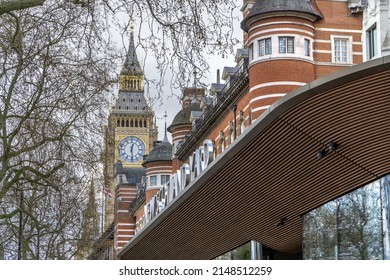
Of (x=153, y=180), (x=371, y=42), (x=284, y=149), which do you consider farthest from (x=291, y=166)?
(x=153, y=180)

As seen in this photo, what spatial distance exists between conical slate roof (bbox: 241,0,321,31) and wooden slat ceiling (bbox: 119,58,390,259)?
12823 millimetres

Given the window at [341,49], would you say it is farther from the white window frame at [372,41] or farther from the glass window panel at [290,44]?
the white window frame at [372,41]

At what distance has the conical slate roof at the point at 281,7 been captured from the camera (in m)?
47.4

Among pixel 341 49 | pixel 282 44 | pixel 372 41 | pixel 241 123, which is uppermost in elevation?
pixel 341 49

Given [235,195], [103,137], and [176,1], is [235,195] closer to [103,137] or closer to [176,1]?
[103,137]

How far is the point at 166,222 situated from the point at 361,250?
14226mm

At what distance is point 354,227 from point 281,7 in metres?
23.4

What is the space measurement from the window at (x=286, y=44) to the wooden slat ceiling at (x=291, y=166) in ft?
37.4

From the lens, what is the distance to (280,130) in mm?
23406

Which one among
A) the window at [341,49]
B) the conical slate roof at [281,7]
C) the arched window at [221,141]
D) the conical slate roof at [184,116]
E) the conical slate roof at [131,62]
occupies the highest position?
the conical slate roof at [184,116]

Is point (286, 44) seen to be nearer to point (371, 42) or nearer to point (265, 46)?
point (265, 46)

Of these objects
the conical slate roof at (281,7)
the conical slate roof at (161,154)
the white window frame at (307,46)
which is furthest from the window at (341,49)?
the conical slate roof at (161,154)

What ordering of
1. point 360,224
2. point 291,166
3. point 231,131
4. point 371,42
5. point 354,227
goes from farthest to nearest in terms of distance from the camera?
point 231,131 < point 371,42 < point 291,166 < point 354,227 < point 360,224

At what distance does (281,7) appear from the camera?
47.4 m
